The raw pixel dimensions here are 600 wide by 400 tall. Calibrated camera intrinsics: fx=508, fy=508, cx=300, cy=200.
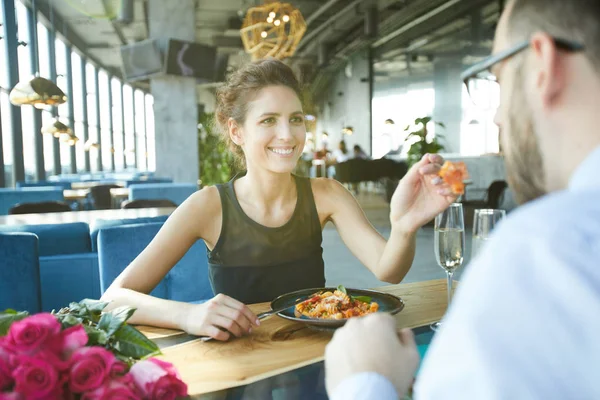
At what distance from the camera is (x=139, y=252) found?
6.88 feet

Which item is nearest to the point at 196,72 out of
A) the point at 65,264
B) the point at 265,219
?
the point at 65,264

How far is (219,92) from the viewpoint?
203 centimetres

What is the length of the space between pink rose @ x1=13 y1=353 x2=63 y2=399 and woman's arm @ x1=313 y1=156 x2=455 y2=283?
95 cm

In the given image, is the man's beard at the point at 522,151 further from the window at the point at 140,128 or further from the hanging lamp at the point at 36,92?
the window at the point at 140,128

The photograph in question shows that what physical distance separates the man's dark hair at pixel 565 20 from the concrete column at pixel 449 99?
12.8m

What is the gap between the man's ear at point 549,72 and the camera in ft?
1.81

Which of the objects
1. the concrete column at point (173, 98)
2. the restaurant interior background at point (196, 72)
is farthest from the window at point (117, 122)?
the concrete column at point (173, 98)

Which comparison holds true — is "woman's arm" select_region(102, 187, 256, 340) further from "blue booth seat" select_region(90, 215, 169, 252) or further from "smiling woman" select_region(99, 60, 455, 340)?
"blue booth seat" select_region(90, 215, 169, 252)

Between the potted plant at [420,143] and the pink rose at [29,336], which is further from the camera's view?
the potted plant at [420,143]

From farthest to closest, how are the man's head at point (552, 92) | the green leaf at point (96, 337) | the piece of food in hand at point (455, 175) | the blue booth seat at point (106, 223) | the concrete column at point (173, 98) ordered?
the concrete column at point (173, 98) < the blue booth seat at point (106, 223) < the piece of food in hand at point (455, 175) < the green leaf at point (96, 337) < the man's head at point (552, 92)

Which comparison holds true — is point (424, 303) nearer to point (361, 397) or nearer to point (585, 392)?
point (361, 397)

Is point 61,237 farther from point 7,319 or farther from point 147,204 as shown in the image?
point 7,319

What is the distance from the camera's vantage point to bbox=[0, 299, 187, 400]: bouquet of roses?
634 millimetres

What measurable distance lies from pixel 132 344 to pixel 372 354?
1.34ft
